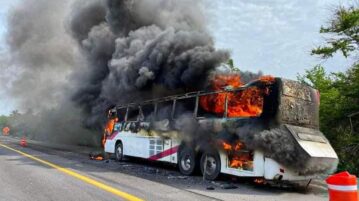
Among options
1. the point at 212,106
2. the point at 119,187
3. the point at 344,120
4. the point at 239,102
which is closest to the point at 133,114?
the point at 212,106

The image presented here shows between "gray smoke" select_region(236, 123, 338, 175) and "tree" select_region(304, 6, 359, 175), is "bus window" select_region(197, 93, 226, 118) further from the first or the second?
"tree" select_region(304, 6, 359, 175)

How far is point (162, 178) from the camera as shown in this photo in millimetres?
10289

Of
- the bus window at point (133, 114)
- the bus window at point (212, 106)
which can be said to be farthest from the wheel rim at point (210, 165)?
the bus window at point (133, 114)

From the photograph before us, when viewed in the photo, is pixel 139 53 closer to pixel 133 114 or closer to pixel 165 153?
pixel 133 114

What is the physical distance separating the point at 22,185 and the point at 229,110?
4896mm

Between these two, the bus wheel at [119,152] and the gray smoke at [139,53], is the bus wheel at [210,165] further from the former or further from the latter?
the bus wheel at [119,152]

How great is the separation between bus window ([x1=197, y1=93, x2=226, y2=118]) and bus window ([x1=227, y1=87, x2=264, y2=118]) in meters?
0.25

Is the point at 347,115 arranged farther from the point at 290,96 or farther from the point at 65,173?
the point at 65,173

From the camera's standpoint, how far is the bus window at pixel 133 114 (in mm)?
14232

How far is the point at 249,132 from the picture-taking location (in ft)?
29.3

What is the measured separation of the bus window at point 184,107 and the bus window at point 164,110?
34 centimetres

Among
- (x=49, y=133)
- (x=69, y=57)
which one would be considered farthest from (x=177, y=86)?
(x=49, y=133)

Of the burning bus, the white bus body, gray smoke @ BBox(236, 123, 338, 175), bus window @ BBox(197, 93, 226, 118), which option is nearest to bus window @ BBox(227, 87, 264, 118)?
the burning bus

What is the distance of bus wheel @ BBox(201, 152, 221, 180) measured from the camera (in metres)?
9.89
